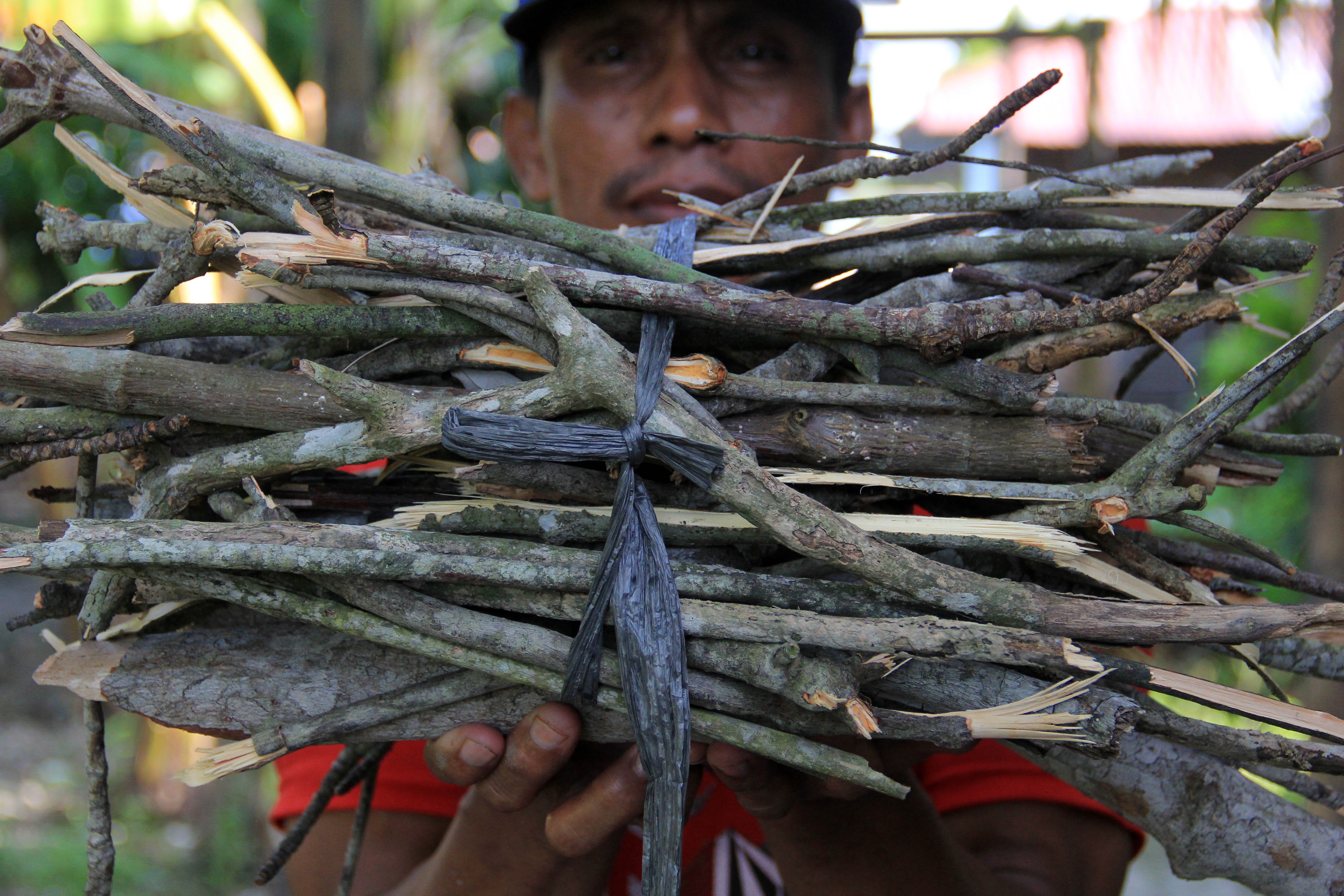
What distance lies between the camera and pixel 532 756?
0.80m

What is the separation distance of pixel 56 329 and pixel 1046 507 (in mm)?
874

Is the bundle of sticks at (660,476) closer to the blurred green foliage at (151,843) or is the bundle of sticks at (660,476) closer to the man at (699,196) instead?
the man at (699,196)

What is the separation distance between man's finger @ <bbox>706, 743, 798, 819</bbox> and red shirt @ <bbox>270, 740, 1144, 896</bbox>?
0.52 metres

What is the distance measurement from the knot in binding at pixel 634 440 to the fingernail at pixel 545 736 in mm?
267

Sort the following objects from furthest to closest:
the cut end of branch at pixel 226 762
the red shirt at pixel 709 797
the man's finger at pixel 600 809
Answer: the red shirt at pixel 709 797 < the man's finger at pixel 600 809 < the cut end of branch at pixel 226 762

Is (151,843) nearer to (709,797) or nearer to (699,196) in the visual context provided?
(709,797)

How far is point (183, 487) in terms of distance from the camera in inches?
30.0

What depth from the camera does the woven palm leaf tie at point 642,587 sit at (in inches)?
26.6

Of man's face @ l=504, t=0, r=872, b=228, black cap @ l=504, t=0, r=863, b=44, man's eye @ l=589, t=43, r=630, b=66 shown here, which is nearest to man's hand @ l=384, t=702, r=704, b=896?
man's face @ l=504, t=0, r=872, b=228

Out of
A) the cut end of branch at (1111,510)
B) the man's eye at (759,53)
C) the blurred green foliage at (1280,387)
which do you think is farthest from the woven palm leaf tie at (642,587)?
the blurred green foliage at (1280,387)

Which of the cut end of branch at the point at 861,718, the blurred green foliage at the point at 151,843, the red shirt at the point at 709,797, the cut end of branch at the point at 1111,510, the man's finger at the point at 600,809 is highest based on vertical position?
the cut end of branch at the point at 1111,510

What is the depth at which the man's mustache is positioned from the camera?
4.46 feet

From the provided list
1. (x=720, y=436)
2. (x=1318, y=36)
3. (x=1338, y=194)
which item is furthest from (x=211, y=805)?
(x=1318, y=36)

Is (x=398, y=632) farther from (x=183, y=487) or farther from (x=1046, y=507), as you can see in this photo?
(x=1046, y=507)
